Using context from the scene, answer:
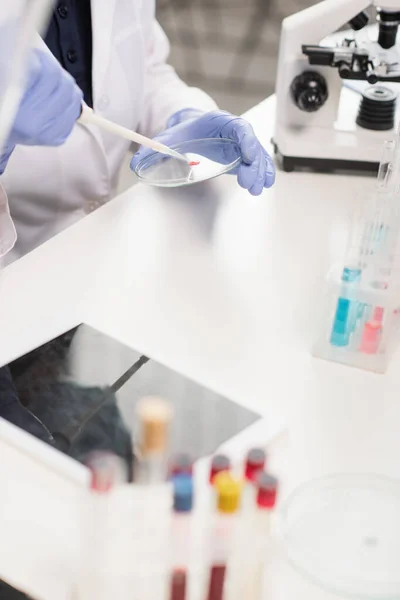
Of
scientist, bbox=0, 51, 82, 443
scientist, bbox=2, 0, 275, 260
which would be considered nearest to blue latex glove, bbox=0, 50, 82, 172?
scientist, bbox=0, 51, 82, 443

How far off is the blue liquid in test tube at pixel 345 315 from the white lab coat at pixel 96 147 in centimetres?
78

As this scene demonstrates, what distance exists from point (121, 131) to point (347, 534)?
654 mm

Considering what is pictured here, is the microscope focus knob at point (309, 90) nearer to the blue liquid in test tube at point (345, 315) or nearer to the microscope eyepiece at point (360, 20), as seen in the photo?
the microscope eyepiece at point (360, 20)

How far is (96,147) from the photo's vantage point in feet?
5.47

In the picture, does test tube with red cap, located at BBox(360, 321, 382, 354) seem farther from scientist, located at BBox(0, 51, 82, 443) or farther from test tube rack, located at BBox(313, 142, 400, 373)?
scientist, located at BBox(0, 51, 82, 443)

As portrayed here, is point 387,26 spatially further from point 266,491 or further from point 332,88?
point 266,491

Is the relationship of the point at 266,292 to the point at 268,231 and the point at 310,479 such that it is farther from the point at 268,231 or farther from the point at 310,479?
the point at 310,479

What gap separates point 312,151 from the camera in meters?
1.62

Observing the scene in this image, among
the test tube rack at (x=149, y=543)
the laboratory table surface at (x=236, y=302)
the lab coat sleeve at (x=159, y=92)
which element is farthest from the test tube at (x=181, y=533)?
the lab coat sleeve at (x=159, y=92)

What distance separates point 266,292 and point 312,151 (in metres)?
0.48

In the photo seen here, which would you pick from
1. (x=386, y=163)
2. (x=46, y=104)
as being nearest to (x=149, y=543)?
(x=386, y=163)

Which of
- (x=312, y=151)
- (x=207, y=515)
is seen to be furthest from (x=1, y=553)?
(x=312, y=151)

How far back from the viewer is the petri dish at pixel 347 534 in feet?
2.55

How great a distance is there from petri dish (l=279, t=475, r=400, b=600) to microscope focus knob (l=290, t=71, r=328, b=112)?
937 mm
